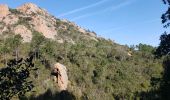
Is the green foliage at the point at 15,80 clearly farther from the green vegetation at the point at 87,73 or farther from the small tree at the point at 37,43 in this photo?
the small tree at the point at 37,43

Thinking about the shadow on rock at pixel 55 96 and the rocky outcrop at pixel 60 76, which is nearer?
the shadow on rock at pixel 55 96

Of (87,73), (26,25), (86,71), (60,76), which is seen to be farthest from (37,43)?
(26,25)

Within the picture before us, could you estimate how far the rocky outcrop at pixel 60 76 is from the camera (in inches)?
3745

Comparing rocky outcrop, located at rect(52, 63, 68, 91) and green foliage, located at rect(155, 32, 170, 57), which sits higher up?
green foliage, located at rect(155, 32, 170, 57)

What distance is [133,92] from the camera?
103000mm

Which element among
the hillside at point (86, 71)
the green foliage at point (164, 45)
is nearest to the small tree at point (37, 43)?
the hillside at point (86, 71)

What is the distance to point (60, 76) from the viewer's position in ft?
313

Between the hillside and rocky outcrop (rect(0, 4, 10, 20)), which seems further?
rocky outcrop (rect(0, 4, 10, 20))

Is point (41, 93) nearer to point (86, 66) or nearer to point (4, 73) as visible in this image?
point (86, 66)

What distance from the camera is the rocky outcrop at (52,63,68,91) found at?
3745 inches

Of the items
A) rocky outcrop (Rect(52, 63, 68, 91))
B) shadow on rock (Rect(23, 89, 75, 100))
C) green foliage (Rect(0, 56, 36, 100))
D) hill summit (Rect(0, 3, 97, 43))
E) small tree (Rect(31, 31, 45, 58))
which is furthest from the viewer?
hill summit (Rect(0, 3, 97, 43))

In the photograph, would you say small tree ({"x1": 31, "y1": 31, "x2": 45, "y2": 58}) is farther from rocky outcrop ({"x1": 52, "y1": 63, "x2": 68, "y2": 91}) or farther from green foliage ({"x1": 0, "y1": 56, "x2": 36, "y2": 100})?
green foliage ({"x1": 0, "y1": 56, "x2": 36, "y2": 100})

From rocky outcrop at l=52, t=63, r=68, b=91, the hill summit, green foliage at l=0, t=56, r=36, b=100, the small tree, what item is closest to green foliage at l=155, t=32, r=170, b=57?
green foliage at l=0, t=56, r=36, b=100

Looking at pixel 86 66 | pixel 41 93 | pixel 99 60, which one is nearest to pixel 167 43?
pixel 41 93
